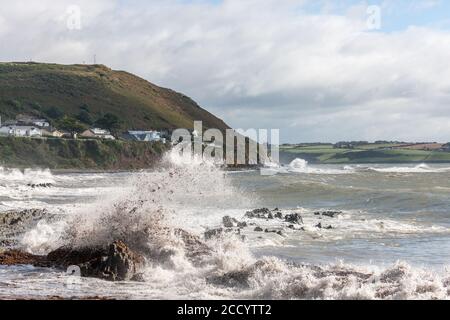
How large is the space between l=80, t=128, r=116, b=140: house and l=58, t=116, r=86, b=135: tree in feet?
3.71

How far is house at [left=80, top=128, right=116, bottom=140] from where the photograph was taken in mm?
115875

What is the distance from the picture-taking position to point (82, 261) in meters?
15.0

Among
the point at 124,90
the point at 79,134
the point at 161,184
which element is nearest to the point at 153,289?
the point at 161,184

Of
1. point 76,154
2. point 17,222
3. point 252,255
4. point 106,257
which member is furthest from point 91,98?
point 106,257

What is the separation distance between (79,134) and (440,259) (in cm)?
10345

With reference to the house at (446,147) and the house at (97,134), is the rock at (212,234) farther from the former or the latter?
the house at (446,147)

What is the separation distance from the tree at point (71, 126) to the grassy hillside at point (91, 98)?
9.68 metres

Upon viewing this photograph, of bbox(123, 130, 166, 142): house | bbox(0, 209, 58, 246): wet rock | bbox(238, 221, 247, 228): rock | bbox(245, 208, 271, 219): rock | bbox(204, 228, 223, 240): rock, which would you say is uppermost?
bbox(123, 130, 166, 142): house

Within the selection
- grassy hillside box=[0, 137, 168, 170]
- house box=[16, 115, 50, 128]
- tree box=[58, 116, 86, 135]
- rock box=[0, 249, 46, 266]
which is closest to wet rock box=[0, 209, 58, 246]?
rock box=[0, 249, 46, 266]

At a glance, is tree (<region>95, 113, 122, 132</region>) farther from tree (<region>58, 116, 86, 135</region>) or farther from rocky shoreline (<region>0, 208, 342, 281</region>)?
rocky shoreline (<region>0, 208, 342, 281</region>)

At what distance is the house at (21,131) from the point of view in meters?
105
